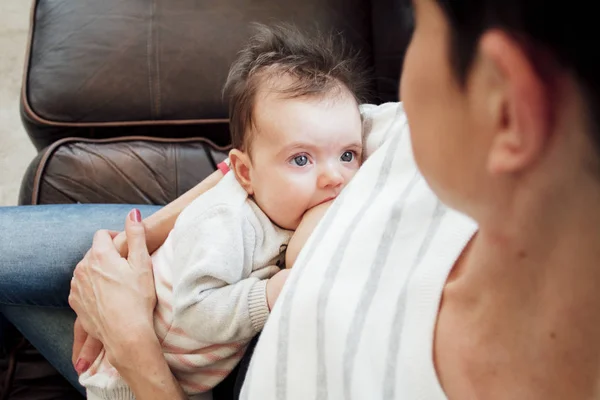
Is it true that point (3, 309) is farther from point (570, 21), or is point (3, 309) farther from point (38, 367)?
point (570, 21)

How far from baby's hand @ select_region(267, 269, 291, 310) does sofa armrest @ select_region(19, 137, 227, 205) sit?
0.54 metres

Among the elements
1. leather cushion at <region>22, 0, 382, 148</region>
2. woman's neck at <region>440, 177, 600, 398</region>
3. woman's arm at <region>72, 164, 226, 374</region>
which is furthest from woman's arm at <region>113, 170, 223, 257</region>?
woman's neck at <region>440, 177, 600, 398</region>

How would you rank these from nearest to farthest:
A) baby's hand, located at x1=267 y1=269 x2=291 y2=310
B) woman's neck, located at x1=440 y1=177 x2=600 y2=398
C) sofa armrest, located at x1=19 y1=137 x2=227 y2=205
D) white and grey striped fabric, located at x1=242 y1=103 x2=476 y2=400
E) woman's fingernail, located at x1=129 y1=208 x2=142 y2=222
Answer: woman's neck, located at x1=440 y1=177 x2=600 y2=398, white and grey striped fabric, located at x1=242 y1=103 x2=476 y2=400, baby's hand, located at x1=267 y1=269 x2=291 y2=310, woman's fingernail, located at x1=129 y1=208 x2=142 y2=222, sofa armrest, located at x1=19 y1=137 x2=227 y2=205

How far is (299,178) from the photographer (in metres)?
0.87

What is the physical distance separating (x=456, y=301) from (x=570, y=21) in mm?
353

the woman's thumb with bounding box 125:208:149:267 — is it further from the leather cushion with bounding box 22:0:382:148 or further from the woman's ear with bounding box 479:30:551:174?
the woman's ear with bounding box 479:30:551:174

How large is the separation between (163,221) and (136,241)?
56 millimetres

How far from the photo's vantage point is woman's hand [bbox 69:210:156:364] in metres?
0.89

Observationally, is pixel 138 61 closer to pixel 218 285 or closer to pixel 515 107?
pixel 218 285

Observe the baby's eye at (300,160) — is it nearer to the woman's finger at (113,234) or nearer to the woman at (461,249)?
the woman at (461,249)

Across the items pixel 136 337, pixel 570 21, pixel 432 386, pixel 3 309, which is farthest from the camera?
pixel 3 309

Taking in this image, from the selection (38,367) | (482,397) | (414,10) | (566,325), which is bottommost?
(38,367)

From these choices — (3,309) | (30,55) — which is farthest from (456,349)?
(30,55)

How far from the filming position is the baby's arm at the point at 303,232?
0.85 meters
